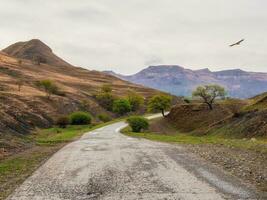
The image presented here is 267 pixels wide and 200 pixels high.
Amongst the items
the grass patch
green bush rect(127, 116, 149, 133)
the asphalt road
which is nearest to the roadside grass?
the asphalt road

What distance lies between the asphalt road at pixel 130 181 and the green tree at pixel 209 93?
68436 millimetres

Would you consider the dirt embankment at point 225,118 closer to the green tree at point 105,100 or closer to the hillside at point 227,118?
the hillside at point 227,118

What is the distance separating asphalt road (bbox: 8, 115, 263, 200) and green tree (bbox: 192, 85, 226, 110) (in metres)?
68.4

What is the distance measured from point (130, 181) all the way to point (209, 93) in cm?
7857

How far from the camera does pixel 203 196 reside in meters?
15.3

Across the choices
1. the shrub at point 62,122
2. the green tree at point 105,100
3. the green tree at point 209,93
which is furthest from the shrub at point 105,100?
the shrub at point 62,122

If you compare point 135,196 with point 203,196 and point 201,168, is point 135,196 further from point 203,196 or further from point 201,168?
point 201,168

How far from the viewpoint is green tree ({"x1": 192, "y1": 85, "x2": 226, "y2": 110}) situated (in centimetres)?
9431

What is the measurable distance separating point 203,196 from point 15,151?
21806mm

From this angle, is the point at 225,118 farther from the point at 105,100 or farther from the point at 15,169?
the point at 105,100

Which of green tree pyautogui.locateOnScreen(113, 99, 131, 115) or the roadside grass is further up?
green tree pyautogui.locateOnScreen(113, 99, 131, 115)

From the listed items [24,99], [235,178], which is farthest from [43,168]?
[24,99]

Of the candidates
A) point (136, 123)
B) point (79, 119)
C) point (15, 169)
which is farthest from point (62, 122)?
point (15, 169)

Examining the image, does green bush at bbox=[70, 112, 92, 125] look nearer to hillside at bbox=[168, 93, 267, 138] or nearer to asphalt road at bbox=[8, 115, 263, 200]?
hillside at bbox=[168, 93, 267, 138]
